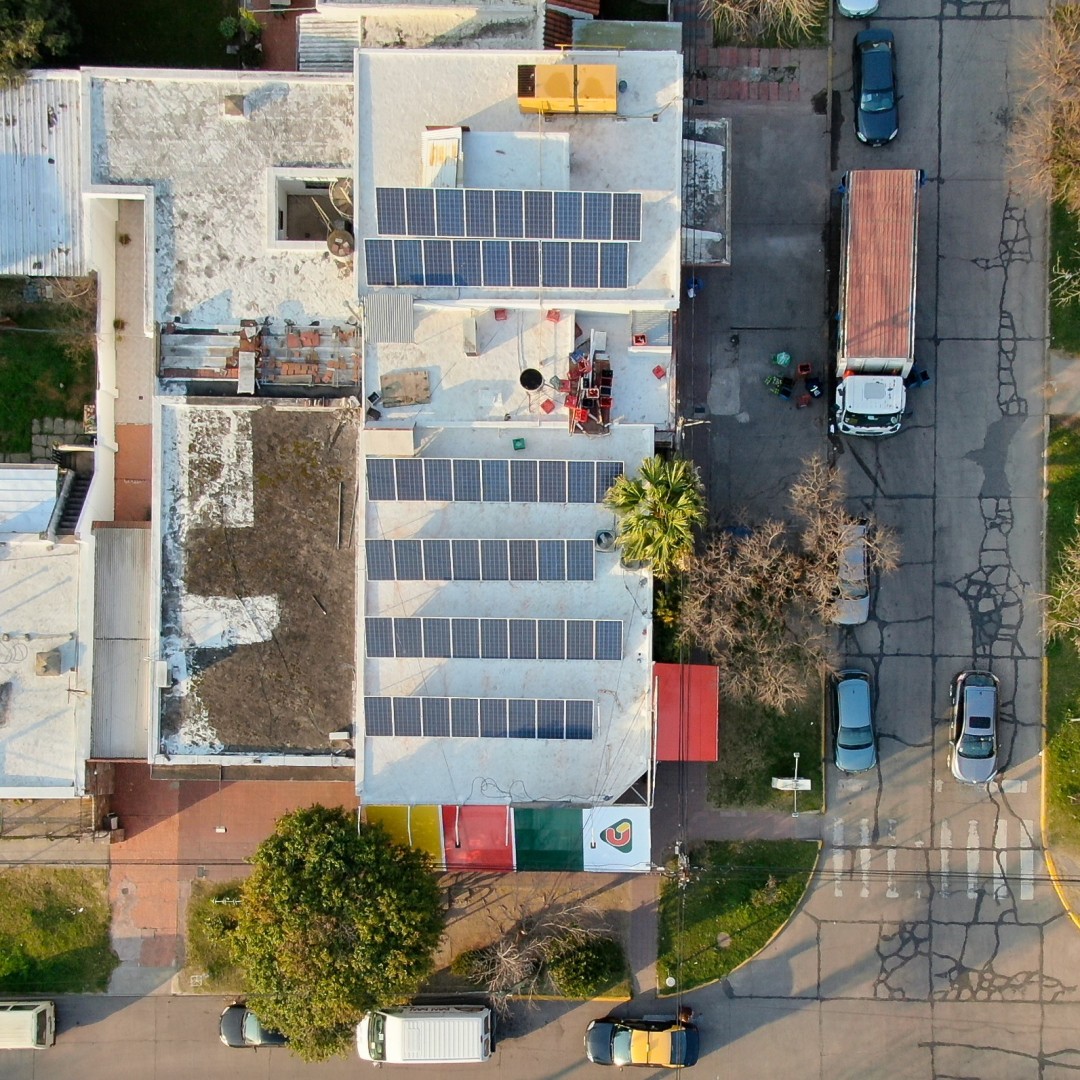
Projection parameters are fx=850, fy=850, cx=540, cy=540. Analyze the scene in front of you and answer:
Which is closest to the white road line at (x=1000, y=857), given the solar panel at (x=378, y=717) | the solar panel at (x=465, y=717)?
the solar panel at (x=465, y=717)

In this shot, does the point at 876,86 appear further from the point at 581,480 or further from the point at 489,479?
the point at 489,479

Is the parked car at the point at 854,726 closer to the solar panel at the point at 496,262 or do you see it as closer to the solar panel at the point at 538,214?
the solar panel at the point at 496,262

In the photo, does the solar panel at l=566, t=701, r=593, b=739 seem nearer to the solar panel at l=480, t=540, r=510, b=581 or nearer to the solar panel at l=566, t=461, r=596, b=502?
the solar panel at l=480, t=540, r=510, b=581

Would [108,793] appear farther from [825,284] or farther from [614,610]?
[825,284]

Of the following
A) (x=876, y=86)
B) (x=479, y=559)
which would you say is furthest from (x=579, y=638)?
(x=876, y=86)

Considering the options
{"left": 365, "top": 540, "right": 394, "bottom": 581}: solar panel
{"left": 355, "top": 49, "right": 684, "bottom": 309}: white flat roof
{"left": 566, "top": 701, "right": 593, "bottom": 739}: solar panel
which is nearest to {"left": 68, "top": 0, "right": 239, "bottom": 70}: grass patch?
{"left": 355, "top": 49, "right": 684, "bottom": 309}: white flat roof

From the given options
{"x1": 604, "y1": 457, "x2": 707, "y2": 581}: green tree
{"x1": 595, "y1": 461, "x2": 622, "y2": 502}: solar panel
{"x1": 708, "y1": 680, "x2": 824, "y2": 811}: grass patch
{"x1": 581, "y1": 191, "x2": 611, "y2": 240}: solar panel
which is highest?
{"x1": 581, "y1": 191, "x2": 611, "y2": 240}: solar panel
